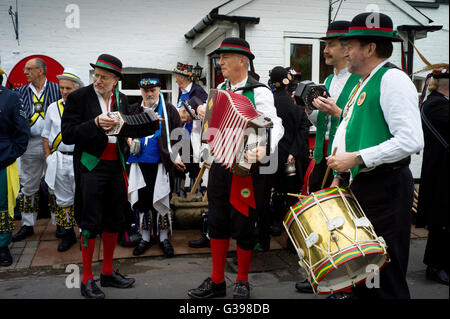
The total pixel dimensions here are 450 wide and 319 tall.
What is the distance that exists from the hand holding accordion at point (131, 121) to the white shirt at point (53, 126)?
1.91 m

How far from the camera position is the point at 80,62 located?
800 centimetres

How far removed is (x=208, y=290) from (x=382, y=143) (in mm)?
2065

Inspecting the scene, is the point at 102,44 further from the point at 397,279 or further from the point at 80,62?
the point at 397,279

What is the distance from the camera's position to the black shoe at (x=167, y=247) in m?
4.64

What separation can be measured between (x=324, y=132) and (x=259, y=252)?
193 cm

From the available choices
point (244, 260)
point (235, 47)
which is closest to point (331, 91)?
point (235, 47)

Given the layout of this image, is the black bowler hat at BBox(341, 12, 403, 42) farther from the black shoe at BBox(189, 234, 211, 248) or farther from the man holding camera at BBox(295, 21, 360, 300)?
the black shoe at BBox(189, 234, 211, 248)

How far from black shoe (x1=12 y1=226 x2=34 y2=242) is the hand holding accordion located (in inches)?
108

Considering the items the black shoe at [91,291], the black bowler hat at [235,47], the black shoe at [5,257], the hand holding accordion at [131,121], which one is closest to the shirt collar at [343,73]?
the black bowler hat at [235,47]

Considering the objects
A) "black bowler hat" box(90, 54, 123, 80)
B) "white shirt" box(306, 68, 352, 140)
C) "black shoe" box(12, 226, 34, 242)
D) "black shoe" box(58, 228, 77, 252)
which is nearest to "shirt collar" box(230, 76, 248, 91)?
"white shirt" box(306, 68, 352, 140)

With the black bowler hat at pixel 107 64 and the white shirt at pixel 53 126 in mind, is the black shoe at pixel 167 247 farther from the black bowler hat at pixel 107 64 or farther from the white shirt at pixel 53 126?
the black bowler hat at pixel 107 64

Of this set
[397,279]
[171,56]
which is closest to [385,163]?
[397,279]

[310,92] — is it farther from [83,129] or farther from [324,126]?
[83,129]

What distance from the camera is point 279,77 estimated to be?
4828mm
